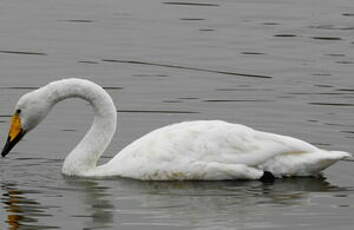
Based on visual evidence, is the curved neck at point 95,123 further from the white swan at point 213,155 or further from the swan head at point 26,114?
the white swan at point 213,155

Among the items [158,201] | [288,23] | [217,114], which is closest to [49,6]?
[288,23]

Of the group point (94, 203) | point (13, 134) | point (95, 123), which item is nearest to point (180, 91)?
point (95, 123)

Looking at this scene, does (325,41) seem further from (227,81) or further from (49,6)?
(49,6)

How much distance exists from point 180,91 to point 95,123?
14.2 ft

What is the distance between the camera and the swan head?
641 inches

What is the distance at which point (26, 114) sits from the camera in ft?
53.5

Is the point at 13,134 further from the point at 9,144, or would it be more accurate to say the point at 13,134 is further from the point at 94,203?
the point at 94,203

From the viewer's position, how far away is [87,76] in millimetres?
22125

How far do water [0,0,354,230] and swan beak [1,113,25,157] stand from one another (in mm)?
212

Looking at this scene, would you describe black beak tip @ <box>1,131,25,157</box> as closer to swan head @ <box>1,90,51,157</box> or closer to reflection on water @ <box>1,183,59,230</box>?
swan head @ <box>1,90,51,157</box>

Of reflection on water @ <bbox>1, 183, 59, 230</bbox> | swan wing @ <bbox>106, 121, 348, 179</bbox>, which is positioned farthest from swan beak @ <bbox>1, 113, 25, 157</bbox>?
swan wing @ <bbox>106, 121, 348, 179</bbox>

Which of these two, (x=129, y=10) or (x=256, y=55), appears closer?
(x=256, y=55)

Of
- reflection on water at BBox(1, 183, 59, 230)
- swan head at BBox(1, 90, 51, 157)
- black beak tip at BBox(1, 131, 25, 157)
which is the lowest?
reflection on water at BBox(1, 183, 59, 230)

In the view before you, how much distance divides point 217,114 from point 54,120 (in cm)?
215
